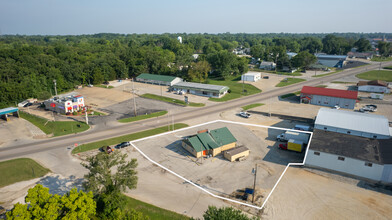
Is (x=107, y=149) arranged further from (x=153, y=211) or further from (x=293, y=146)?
(x=293, y=146)

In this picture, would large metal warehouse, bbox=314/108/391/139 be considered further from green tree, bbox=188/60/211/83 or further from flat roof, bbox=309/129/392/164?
green tree, bbox=188/60/211/83

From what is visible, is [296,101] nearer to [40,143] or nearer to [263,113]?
[263,113]

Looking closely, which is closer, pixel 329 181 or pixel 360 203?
pixel 360 203

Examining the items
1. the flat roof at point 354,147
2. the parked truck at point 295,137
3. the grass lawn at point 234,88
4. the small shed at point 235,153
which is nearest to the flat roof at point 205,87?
the grass lawn at point 234,88

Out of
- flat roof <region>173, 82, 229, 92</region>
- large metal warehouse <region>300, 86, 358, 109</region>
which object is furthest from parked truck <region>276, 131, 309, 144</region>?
flat roof <region>173, 82, 229, 92</region>

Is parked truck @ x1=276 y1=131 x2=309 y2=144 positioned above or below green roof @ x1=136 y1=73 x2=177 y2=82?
below

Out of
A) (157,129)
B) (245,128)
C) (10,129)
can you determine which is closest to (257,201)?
(245,128)
